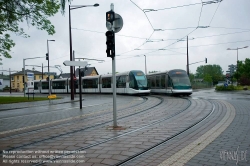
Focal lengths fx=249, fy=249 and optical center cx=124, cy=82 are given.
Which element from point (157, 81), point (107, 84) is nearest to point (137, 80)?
point (157, 81)

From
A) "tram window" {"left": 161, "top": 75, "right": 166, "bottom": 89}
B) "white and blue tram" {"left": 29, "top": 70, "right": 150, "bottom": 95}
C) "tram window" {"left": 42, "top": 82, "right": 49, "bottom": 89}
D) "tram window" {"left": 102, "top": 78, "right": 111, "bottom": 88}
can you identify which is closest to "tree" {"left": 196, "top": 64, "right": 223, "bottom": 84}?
"tram window" {"left": 42, "top": 82, "right": 49, "bottom": 89}

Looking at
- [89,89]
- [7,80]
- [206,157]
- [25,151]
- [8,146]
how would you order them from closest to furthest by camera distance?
[206,157] → [25,151] → [8,146] → [89,89] → [7,80]

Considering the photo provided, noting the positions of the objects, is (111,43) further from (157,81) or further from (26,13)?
(157,81)

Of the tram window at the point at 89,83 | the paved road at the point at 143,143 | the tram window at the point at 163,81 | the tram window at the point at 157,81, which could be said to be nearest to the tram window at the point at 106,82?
the tram window at the point at 89,83

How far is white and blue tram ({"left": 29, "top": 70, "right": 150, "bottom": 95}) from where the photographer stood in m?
28.8

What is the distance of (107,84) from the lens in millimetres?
35531

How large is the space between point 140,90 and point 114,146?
22380mm

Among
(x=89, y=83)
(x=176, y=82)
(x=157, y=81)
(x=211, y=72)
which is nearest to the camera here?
(x=176, y=82)

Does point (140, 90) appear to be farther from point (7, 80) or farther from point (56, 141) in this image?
point (7, 80)

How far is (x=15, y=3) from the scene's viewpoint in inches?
387

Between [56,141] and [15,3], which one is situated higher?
[15,3]

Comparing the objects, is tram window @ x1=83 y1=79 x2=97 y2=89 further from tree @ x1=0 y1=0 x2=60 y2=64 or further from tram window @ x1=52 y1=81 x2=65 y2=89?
tree @ x1=0 y1=0 x2=60 y2=64

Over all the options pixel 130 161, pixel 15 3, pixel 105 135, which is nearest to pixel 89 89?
pixel 15 3

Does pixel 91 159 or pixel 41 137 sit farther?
pixel 41 137
